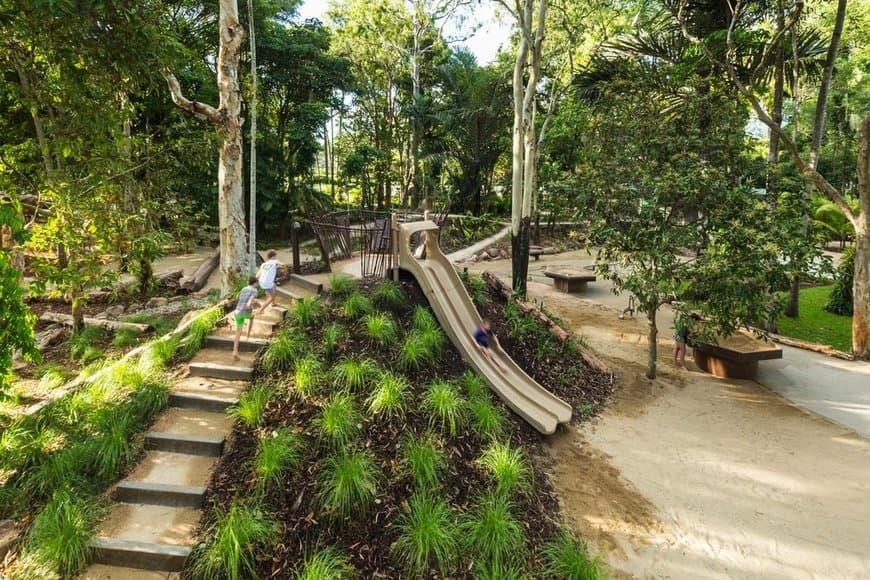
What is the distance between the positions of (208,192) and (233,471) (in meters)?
14.3

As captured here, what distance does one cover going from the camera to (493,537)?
3.54m

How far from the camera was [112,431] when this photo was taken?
4113 millimetres

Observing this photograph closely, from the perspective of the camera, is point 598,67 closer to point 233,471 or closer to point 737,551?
point 737,551

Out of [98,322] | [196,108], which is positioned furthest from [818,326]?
[98,322]

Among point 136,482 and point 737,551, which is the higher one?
point 136,482

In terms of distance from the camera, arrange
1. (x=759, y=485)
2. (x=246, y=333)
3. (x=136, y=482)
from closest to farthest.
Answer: (x=136, y=482), (x=759, y=485), (x=246, y=333)

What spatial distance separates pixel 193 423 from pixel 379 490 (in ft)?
6.49

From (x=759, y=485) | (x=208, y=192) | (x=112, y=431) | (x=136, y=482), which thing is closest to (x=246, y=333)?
(x=112, y=431)

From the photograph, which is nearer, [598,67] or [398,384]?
[398,384]

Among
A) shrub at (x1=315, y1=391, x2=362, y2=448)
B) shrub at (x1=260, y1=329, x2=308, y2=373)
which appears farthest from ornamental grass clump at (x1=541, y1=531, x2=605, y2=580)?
shrub at (x1=260, y1=329, x2=308, y2=373)

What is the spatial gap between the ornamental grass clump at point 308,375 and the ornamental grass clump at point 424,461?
1132 millimetres

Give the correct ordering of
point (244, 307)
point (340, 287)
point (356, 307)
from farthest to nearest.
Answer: point (340, 287) < point (356, 307) < point (244, 307)

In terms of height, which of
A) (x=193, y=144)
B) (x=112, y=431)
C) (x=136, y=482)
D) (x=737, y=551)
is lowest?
(x=737, y=551)

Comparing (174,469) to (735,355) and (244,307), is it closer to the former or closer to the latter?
(244,307)
